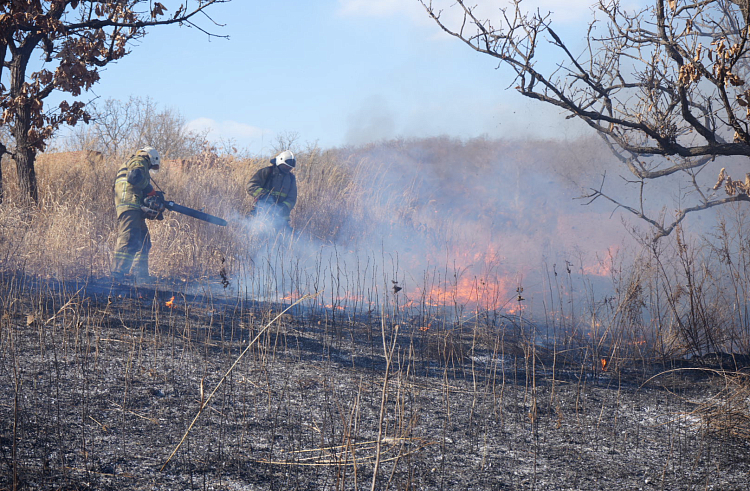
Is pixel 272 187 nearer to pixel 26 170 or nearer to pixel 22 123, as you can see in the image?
pixel 26 170

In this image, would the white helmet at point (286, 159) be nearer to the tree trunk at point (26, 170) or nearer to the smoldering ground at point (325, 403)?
the smoldering ground at point (325, 403)

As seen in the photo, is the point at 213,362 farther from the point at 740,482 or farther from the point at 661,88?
the point at 661,88

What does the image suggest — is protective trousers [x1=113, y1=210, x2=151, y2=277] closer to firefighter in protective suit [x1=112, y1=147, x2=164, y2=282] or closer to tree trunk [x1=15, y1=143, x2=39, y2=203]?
firefighter in protective suit [x1=112, y1=147, x2=164, y2=282]

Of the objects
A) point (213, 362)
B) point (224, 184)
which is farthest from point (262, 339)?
point (224, 184)

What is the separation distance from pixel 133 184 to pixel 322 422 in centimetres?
563

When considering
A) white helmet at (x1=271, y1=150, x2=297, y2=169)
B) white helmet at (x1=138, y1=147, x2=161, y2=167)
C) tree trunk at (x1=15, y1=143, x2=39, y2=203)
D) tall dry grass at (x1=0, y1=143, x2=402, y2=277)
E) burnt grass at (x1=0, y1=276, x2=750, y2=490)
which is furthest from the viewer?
white helmet at (x1=271, y1=150, x2=297, y2=169)

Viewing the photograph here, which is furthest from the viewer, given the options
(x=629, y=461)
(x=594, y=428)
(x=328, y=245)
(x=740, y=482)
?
(x=328, y=245)

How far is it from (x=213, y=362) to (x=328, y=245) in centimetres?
701

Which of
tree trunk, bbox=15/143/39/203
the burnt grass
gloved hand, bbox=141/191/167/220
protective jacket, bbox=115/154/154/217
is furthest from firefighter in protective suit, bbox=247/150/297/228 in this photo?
the burnt grass

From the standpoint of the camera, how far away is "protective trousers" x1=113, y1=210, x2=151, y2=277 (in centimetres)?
795

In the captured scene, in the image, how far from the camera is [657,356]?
5625 mm

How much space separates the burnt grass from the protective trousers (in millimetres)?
2539

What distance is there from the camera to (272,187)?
9.56m

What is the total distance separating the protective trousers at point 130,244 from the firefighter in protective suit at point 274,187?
203cm
